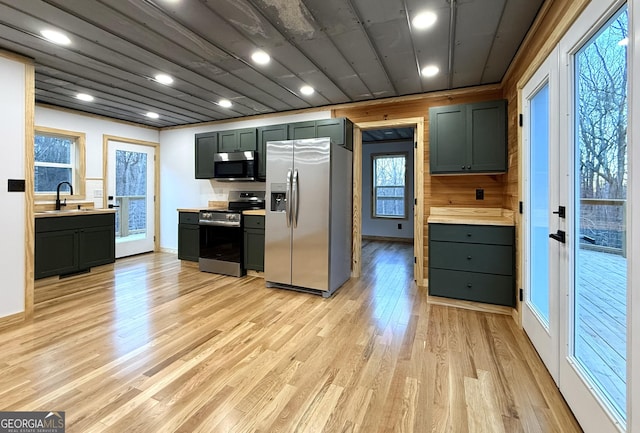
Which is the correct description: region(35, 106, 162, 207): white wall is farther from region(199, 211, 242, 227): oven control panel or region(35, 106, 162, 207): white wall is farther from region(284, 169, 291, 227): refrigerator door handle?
region(284, 169, 291, 227): refrigerator door handle

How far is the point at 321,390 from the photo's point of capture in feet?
6.04

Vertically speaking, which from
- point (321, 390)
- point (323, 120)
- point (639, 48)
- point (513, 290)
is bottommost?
point (321, 390)

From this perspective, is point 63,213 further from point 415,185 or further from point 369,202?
point 369,202

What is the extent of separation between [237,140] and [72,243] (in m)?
2.70

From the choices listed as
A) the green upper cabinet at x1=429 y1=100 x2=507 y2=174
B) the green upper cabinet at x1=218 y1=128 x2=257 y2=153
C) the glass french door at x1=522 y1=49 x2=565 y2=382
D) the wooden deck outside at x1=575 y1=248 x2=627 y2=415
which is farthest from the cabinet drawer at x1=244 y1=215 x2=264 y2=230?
the wooden deck outside at x1=575 y1=248 x2=627 y2=415

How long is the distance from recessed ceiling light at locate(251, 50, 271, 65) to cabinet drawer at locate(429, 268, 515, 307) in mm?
2717

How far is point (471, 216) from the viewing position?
12.0 ft

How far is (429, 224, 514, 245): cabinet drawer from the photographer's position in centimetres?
295

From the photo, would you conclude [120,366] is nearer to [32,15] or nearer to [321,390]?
[321,390]

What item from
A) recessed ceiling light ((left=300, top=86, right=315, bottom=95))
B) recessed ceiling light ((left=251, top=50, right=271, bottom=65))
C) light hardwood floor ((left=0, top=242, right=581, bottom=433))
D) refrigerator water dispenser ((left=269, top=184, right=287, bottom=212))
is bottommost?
light hardwood floor ((left=0, top=242, right=581, bottom=433))

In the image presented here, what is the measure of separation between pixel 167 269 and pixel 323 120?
3.29m

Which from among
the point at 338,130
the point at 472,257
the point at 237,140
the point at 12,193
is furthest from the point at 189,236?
the point at 472,257

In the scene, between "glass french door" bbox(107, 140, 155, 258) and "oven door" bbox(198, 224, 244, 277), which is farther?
"glass french door" bbox(107, 140, 155, 258)

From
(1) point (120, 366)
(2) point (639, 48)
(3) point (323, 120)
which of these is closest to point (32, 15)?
(1) point (120, 366)
